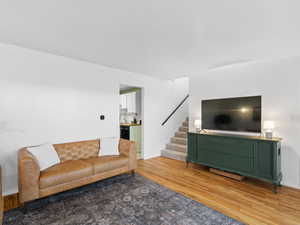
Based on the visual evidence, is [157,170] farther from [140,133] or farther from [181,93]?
[181,93]

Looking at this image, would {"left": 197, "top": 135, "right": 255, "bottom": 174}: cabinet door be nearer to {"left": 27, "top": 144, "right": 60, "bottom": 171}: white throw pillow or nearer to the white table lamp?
the white table lamp

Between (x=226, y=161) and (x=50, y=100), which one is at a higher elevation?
(x=50, y=100)

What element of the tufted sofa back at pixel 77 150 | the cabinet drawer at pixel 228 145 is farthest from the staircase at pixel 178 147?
the tufted sofa back at pixel 77 150

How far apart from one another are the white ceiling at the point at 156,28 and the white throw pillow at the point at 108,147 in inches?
66.5

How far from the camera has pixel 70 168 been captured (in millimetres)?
2404

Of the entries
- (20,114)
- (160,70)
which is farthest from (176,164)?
(20,114)

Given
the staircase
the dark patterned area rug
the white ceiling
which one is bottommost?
the dark patterned area rug

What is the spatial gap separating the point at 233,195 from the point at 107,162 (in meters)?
2.14

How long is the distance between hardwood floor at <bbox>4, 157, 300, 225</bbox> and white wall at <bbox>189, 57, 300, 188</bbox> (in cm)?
57

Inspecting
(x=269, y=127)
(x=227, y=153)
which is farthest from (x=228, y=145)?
(x=269, y=127)

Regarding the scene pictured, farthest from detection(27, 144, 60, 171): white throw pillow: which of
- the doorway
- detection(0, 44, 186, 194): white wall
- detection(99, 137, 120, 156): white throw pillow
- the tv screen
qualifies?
the tv screen

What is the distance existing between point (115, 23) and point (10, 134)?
7.71ft

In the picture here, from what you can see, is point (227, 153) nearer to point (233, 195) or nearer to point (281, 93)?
point (233, 195)

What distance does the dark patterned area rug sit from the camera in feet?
6.00
